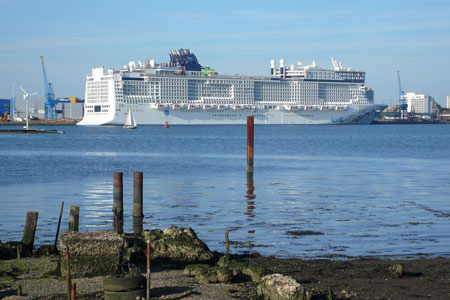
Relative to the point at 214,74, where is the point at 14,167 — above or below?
below

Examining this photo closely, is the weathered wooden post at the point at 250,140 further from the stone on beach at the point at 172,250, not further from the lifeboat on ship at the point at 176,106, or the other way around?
the lifeboat on ship at the point at 176,106

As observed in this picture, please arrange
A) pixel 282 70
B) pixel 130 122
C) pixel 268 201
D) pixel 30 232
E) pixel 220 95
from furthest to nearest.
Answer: pixel 282 70, pixel 220 95, pixel 130 122, pixel 268 201, pixel 30 232

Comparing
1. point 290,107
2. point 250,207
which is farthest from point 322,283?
point 290,107

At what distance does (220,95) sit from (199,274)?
11386 cm

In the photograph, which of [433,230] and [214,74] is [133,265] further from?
[214,74]

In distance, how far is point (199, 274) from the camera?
10.2 m

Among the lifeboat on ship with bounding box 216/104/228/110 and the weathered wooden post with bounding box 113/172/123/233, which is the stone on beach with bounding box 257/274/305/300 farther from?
the lifeboat on ship with bounding box 216/104/228/110

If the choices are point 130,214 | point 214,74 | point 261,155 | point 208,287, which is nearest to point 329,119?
point 214,74

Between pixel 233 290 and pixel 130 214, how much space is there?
900 cm

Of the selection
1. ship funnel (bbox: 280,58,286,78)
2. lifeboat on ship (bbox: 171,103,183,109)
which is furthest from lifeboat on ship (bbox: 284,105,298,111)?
lifeboat on ship (bbox: 171,103,183,109)

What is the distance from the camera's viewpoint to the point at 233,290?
9.64 metres

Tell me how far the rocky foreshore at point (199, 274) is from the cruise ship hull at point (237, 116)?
101m

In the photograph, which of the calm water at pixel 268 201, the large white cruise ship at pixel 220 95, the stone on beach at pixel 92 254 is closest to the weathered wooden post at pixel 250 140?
the calm water at pixel 268 201

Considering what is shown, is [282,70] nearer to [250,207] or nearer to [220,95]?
[220,95]
